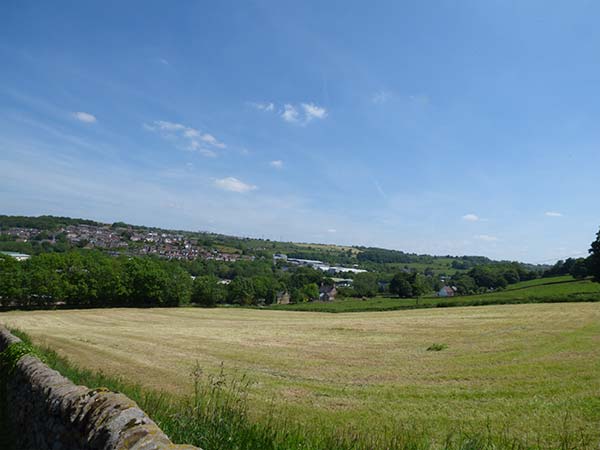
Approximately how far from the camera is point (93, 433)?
3789 millimetres

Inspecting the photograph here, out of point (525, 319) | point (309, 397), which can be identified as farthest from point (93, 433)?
point (525, 319)

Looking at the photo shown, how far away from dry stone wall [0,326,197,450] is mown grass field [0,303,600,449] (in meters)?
2.16

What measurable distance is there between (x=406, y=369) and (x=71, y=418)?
1509cm

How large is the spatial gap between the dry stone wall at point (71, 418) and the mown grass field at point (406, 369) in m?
2.16

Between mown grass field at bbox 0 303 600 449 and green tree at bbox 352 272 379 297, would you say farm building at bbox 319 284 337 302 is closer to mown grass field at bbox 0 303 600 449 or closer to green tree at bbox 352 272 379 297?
green tree at bbox 352 272 379 297

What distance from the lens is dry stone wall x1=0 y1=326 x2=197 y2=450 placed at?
11.2ft

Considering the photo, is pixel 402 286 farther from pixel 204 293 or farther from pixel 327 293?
pixel 204 293

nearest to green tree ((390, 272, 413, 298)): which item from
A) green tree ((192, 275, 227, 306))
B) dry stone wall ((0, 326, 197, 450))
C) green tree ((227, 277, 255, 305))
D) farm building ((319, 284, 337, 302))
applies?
farm building ((319, 284, 337, 302))

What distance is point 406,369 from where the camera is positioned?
54.5 feet

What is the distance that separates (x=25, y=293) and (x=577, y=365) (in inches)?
2698

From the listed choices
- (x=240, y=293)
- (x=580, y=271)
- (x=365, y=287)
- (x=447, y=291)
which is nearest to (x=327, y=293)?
(x=365, y=287)

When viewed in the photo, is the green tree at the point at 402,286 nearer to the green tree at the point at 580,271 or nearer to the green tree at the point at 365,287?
the green tree at the point at 365,287

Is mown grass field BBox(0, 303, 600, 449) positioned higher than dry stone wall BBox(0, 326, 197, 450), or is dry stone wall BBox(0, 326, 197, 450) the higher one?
dry stone wall BBox(0, 326, 197, 450)

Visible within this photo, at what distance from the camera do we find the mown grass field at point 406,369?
381 inches
